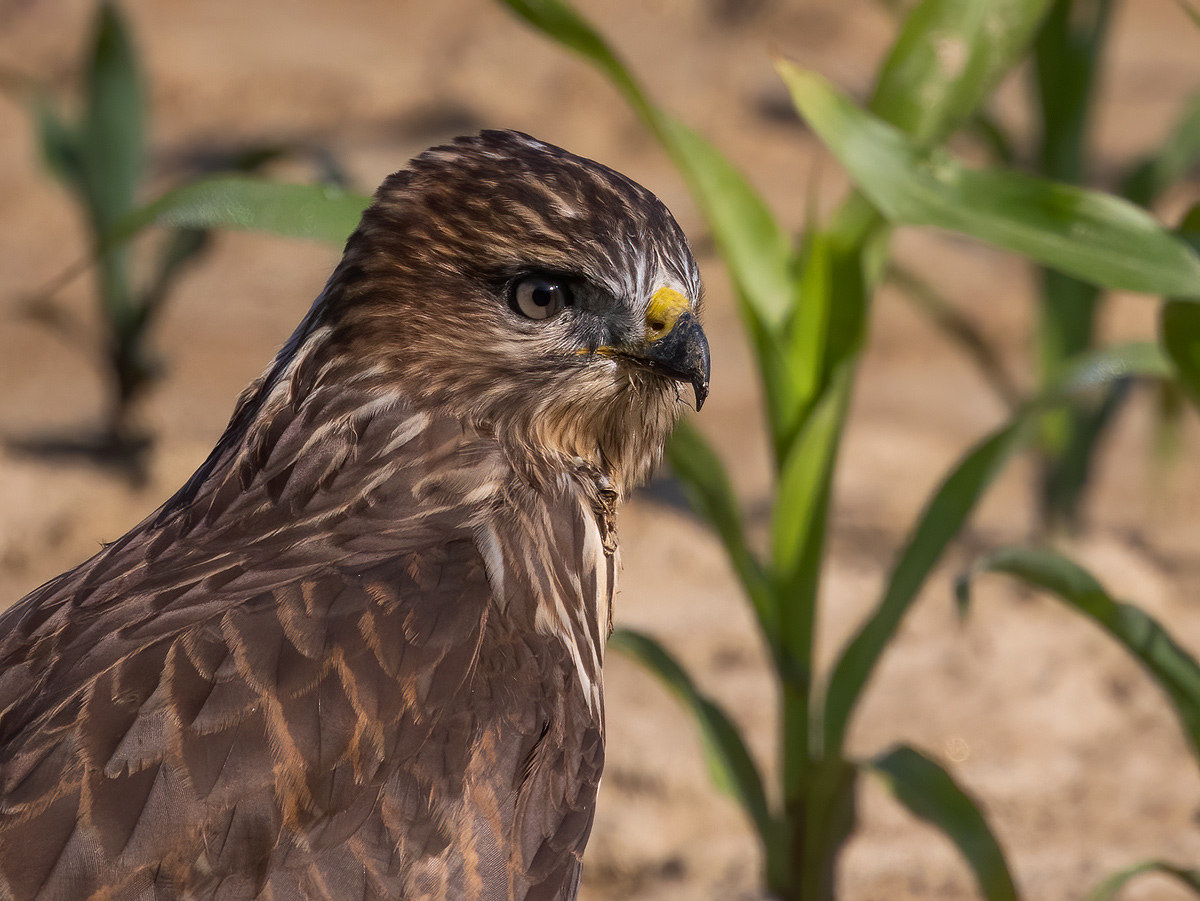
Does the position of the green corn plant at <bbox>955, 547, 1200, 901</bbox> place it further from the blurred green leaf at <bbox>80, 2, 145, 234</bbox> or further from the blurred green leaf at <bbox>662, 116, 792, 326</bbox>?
the blurred green leaf at <bbox>80, 2, 145, 234</bbox>

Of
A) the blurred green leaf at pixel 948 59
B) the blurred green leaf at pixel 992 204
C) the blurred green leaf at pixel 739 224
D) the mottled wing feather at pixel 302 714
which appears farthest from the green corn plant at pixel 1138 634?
the mottled wing feather at pixel 302 714

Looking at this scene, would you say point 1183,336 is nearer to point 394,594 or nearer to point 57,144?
point 394,594

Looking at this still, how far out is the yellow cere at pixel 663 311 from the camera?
1.93m

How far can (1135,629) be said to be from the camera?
88.4 inches

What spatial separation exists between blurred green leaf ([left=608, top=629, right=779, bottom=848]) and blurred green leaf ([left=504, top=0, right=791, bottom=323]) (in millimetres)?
641

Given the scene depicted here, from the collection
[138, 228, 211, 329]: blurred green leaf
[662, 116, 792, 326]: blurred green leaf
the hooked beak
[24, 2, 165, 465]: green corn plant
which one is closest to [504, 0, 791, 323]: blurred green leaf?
[662, 116, 792, 326]: blurred green leaf

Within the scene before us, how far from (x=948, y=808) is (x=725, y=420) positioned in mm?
3375

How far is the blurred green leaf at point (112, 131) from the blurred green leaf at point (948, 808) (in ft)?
10.7

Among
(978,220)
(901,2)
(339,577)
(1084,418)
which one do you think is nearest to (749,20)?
(901,2)

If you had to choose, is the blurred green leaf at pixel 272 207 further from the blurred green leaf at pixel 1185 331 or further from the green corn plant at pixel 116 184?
the green corn plant at pixel 116 184

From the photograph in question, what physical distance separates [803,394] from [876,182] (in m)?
0.49

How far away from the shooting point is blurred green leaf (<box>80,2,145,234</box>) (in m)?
4.50

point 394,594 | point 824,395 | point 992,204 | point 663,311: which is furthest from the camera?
point 824,395

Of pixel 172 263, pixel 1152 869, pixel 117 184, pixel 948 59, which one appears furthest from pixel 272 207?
pixel 117 184
